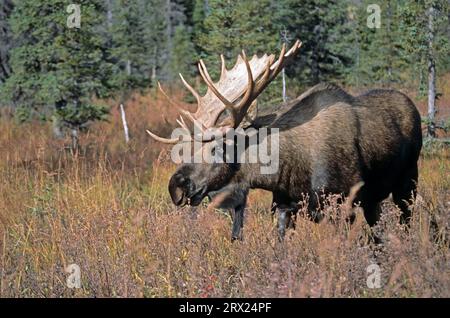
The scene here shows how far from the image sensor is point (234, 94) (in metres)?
5.57

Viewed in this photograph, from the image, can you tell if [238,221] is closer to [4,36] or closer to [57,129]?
[57,129]

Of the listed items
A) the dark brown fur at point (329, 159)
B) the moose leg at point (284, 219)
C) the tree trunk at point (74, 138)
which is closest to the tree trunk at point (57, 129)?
the tree trunk at point (74, 138)

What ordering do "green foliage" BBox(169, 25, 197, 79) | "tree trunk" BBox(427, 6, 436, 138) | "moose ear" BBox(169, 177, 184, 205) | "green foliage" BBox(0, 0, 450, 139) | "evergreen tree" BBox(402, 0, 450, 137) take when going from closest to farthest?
"moose ear" BBox(169, 177, 184, 205) → "tree trunk" BBox(427, 6, 436, 138) → "evergreen tree" BBox(402, 0, 450, 137) → "green foliage" BBox(0, 0, 450, 139) → "green foliage" BBox(169, 25, 197, 79)

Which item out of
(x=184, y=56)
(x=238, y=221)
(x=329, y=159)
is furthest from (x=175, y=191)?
(x=184, y=56)

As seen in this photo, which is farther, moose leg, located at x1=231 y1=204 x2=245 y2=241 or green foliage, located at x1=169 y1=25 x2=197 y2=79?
green foliage, located at x1=169 y1=25 x2=197 y2=79

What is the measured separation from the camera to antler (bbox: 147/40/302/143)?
5.18 m

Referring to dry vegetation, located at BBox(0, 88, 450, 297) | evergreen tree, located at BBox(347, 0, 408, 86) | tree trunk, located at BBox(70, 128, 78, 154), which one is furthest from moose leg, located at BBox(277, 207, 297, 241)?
evergreen tree, located at BBox(347, 0, 408, 86)

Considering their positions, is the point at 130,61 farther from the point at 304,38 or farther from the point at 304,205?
the point at 304,205

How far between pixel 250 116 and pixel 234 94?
10.1 inches

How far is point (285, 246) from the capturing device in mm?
4648

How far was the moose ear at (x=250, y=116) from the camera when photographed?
214 inches

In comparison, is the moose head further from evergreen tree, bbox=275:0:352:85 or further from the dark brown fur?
evergreen tree, bbox=275:0:352:85

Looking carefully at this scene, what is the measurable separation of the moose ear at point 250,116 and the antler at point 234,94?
90 mm

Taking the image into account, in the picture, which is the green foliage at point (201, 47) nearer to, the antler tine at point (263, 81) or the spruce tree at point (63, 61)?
the spruce tree at point (63, 61)
